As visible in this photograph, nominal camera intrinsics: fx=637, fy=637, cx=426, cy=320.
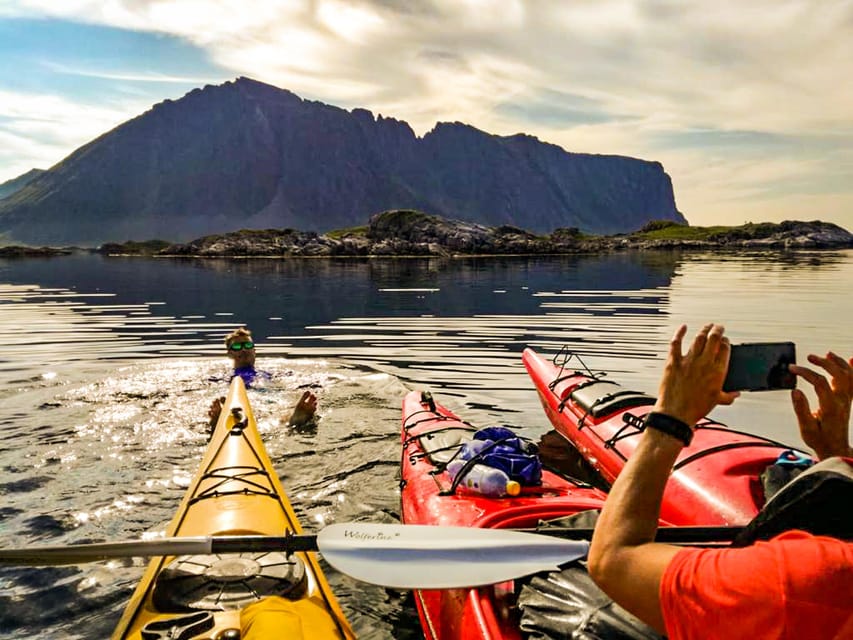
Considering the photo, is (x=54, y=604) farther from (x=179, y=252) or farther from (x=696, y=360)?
(x=179, y=252)

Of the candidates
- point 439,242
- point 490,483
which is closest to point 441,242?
point 439,242

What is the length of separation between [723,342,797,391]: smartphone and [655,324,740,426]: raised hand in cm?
28

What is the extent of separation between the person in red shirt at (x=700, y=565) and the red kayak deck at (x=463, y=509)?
1.96 metres

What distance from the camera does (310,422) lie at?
1052 centimetres

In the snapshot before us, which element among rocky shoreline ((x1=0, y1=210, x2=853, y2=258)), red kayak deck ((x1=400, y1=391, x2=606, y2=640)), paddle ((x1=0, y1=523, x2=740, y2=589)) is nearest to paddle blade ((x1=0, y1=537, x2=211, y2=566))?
paddle ((x1=0, y1=523, x2=740, y2=589))

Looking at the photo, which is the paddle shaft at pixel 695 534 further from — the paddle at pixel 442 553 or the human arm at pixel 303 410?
the human arm at pixel 303 410

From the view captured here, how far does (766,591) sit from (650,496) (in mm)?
469

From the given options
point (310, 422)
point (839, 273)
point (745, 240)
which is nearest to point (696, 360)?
point (310, 422)

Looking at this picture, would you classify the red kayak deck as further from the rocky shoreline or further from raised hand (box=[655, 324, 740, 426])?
the rocky shoreline

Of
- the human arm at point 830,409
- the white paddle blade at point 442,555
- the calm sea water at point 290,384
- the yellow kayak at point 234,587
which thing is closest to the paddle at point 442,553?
the white paddle blade at point 442,555

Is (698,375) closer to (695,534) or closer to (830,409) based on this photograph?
(830,409)

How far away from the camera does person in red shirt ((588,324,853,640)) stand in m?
1.64

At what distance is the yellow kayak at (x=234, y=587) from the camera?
3752 millimetres

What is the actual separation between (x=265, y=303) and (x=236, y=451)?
75.1 ft
